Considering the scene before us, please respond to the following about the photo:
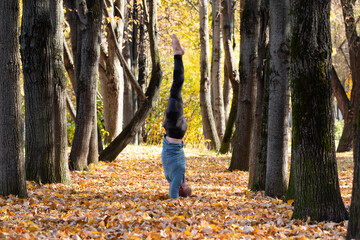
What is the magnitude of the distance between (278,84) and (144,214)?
3.23m

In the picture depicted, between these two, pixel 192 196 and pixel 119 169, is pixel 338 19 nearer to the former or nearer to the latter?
pixel 119 169

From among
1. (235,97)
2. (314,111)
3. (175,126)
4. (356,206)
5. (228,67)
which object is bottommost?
(356,206)

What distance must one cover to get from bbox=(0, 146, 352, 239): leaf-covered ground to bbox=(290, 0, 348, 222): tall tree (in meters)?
0.28

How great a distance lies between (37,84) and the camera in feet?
26.8

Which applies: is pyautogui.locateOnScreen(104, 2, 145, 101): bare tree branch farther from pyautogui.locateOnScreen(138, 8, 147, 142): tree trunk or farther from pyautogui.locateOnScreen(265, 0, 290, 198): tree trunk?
pyautogui.locateOnScreen(138, 8, 147, 142): tree trunk

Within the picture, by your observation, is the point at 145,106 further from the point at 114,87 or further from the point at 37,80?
the point at 37,80

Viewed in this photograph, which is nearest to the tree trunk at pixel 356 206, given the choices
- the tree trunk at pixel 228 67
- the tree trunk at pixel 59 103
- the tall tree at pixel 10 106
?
the tall tree at pixel 10 106

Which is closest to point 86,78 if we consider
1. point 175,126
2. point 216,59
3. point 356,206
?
point 175,126

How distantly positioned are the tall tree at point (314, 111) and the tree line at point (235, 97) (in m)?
0.01

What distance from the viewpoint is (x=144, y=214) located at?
5.75m

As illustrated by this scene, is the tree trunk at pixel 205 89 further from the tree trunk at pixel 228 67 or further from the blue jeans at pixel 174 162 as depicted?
the blue jeans at pixel 174 162

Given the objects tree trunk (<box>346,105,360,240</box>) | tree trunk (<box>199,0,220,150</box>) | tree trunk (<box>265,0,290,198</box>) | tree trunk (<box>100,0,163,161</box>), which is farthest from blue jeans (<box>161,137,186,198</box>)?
tree trunk (<box>199,0,220,150</box>)

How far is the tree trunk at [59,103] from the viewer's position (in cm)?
900

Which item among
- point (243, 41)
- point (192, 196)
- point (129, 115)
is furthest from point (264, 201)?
point (129, 115)
